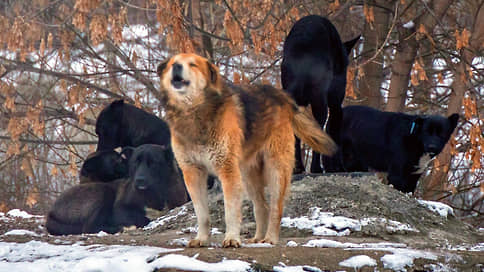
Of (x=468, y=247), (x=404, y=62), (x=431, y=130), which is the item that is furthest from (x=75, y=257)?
(x=404, y=62)

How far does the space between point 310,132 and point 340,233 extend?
45.9 inches

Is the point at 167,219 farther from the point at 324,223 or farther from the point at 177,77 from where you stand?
the point at 177,77

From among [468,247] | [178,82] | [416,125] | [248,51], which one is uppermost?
[248,51]

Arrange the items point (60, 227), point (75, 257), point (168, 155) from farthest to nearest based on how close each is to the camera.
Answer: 1. point (168, 155)
2. point (60, 227)
3. point (75, 257)

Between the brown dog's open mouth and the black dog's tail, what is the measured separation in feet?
13.8

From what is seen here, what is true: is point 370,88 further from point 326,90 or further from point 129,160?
point 129,160

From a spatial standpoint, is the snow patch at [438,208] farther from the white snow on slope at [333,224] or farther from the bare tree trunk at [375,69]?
the bare tree trunk at [375,69]

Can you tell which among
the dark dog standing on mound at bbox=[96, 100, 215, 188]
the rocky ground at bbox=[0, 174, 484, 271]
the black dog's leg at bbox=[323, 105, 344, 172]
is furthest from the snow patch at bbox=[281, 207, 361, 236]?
the dark dog standing on mound at bbox=[96, 100, 215, 188]

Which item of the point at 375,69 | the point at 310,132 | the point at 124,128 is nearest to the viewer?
the point at 310,132

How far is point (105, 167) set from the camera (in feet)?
32.9

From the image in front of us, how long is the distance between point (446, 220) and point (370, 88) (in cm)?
482

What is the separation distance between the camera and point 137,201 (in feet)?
29.2

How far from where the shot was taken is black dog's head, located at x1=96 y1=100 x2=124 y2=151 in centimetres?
1104

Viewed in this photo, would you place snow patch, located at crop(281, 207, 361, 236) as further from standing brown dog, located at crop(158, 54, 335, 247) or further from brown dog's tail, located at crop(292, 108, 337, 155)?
standing brown dog, located at crop(158, 54, 335, 247)
